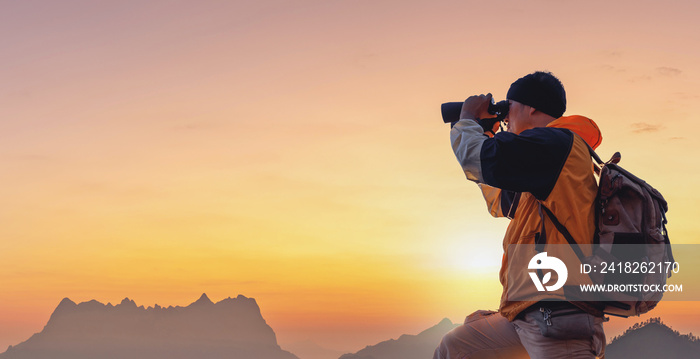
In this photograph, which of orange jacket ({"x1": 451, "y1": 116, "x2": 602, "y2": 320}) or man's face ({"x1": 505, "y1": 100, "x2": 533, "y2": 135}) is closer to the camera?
orange jacket ({"x1": 451, "y1": 116, "x2": 602, "y2": 320})

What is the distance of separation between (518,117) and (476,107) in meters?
0.37

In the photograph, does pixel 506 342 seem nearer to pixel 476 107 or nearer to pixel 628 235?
pixel 628 235

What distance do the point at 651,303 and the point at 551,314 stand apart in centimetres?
74

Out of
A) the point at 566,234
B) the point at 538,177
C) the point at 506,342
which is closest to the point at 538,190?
the point at 538,177

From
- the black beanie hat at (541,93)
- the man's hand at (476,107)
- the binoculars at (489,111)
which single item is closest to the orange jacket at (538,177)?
the black beanie hat at (541,93)

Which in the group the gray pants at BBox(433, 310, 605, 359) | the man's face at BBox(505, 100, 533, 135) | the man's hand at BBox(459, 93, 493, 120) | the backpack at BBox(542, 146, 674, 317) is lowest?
the gray pants at BBox(433, 310, 605, 359)

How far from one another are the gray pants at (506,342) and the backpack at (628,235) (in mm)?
329

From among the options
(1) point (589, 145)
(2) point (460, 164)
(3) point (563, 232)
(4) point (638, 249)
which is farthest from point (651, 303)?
(2) point (460, 164)

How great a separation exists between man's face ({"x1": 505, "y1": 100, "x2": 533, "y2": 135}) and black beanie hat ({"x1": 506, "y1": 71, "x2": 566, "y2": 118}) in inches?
1.7

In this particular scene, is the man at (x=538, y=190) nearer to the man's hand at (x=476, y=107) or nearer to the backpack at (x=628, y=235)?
the backpack at (x=628, y=235)

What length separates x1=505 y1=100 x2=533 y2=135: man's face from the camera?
211 inches

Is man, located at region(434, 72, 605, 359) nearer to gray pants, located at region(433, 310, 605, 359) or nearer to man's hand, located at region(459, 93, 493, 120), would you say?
gray pants, located at region(433, 310, 605, 359)

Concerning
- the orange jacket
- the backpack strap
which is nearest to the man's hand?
the orange jacket

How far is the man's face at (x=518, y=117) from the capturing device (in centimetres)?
536
